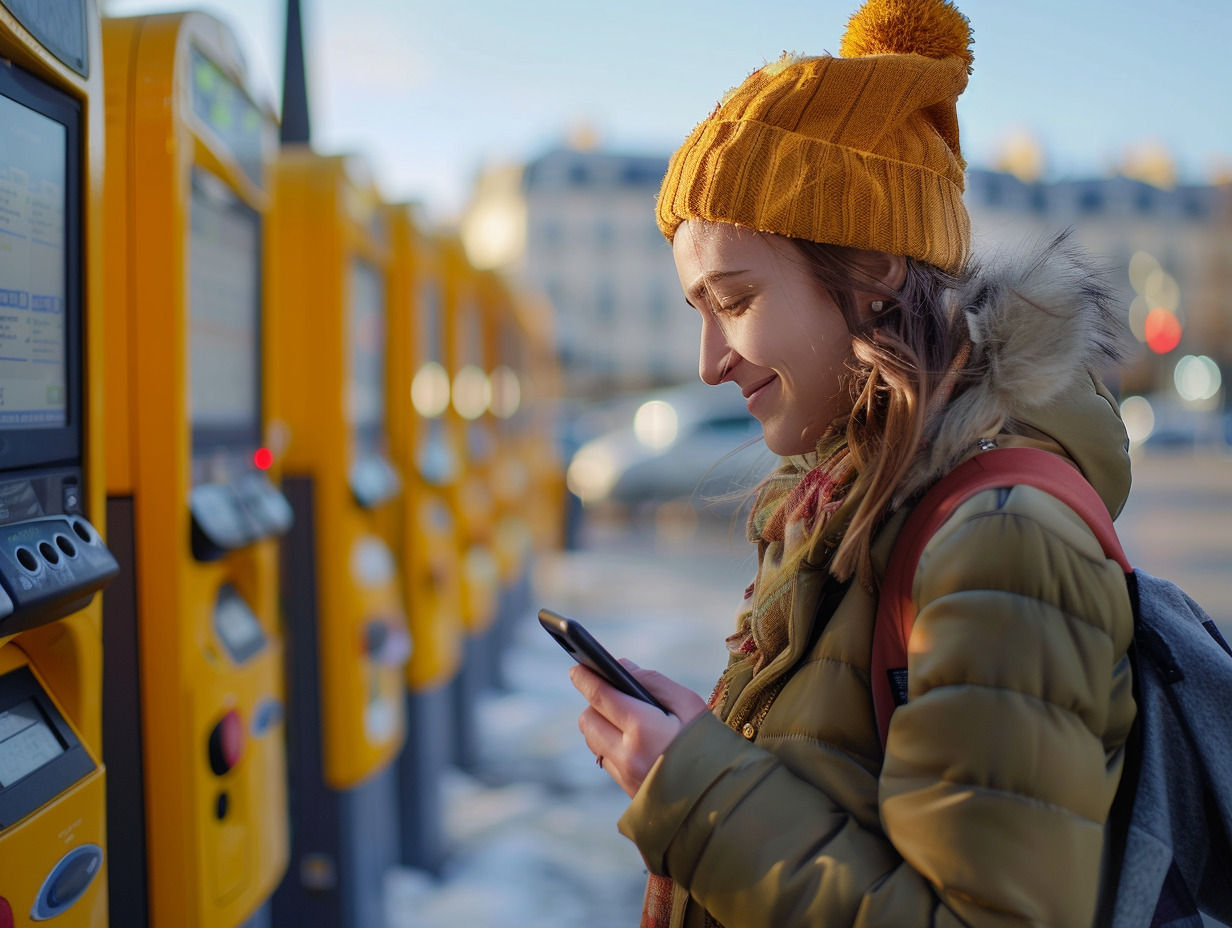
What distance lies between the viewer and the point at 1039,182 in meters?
38.2

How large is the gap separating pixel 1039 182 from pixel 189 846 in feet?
138

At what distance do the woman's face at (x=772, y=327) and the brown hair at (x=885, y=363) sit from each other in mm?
21

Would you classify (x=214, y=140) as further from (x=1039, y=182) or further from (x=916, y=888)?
(x=1039, y=182)

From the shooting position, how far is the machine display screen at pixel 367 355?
2725 mm

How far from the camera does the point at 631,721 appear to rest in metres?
1.04

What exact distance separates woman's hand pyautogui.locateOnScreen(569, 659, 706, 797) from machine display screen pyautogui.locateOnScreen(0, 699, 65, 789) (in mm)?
640

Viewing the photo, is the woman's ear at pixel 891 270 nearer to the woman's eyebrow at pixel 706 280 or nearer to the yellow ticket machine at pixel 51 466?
the woman's eyebrow at pixel 706 280

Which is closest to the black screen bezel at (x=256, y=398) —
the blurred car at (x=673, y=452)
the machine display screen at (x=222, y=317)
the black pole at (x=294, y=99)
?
the machine display screen at (x=222, y=317)

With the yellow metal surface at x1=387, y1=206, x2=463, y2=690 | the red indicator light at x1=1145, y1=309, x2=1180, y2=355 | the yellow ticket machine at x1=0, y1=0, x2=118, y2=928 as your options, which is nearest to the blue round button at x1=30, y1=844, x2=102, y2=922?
the yellow ticket machine at x1=0, y1=0, x2=118, y2=928

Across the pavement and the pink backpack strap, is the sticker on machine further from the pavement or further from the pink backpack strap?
the pink backpack strap

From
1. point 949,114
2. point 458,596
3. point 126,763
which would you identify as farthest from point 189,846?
point 458,596

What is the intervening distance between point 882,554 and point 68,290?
3.39ft

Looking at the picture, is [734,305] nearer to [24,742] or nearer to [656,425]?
[24,742]

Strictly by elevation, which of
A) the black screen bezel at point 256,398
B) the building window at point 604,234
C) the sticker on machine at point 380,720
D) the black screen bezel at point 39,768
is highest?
the building window at point 604,234
